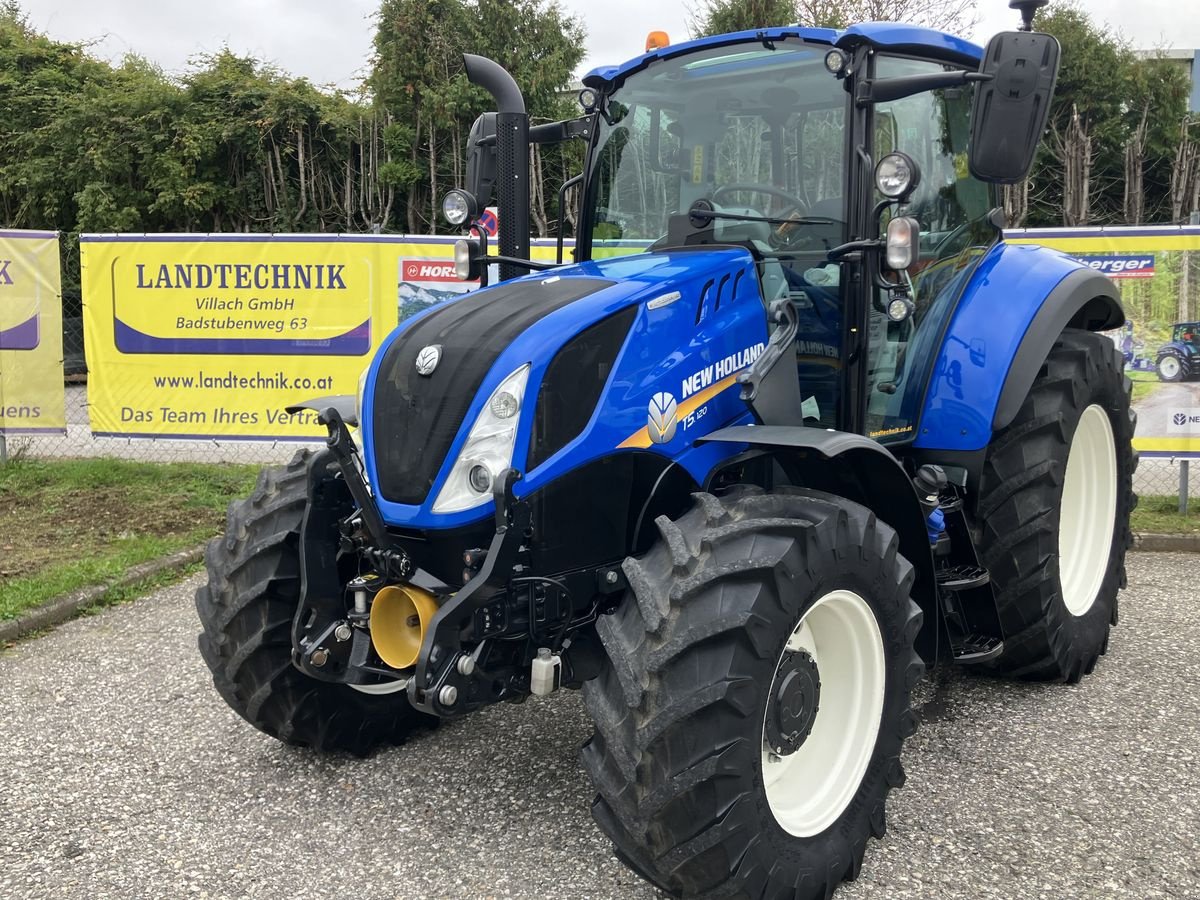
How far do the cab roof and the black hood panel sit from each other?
1.22 meters

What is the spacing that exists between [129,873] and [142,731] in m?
1.15

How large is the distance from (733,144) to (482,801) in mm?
2491

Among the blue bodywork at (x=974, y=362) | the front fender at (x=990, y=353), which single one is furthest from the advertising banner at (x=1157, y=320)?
the blue bodywork at (x=974, y=362)

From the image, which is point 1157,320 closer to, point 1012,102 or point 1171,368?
point 1171,368

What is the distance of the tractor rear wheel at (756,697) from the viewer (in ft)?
8.63

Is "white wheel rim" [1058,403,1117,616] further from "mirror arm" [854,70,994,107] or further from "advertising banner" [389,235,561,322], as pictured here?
"advertising banner" [389,235,561,322]

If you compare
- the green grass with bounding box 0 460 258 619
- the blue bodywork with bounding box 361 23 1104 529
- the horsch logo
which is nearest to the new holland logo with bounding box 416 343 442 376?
the blue bodywork with bounding box 361 23 1104 529

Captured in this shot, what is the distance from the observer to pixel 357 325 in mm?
8617

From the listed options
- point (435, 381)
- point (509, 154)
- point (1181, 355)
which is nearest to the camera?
point (435, 381)

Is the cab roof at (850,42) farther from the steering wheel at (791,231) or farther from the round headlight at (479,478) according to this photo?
the round headlight at (479,478)

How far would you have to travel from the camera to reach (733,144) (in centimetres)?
386

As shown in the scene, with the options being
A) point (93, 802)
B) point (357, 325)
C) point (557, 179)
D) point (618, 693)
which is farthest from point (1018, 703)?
point (557, 179)

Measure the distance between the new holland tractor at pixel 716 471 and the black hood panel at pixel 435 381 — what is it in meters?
0.01

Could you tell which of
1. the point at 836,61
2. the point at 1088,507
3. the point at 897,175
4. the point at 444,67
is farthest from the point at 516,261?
the point at 444,67
